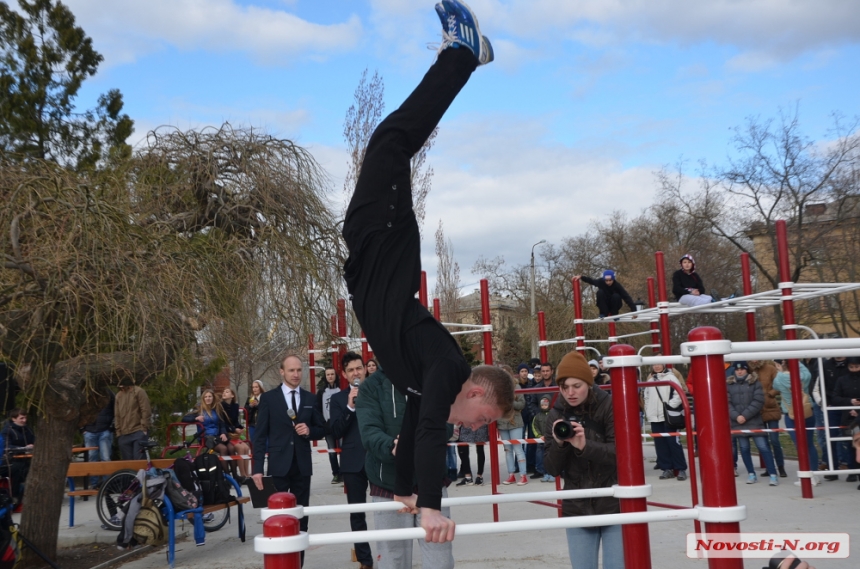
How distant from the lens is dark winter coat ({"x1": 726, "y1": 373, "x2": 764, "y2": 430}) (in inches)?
395

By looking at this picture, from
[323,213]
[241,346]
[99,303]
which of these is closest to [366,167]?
[99,303]

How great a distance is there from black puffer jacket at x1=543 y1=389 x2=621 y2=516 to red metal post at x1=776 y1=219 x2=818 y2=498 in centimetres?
557

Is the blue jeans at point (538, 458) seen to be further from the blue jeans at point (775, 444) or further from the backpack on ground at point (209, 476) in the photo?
the backpack on ground at point (209, 476)

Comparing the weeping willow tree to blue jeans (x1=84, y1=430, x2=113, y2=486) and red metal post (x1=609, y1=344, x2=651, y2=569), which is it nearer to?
red metal post (x1=609, y1=344, x2=651, y2=569)

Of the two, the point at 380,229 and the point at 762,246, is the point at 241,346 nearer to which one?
the point at 380,229

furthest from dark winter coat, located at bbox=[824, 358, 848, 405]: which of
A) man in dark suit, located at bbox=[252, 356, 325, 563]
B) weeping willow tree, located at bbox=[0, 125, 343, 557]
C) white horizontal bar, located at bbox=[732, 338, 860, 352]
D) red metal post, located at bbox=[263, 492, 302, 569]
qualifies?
red metal post, located at bbox=[263, 492, 302, 569]

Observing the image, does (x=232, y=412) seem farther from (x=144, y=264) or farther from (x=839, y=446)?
(x=839, y=446)

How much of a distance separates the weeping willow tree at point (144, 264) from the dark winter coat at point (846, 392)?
6.86 m

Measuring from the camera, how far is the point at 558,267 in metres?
37.8

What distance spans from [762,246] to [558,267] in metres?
11.0

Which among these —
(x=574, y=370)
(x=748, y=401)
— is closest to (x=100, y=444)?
(x=748, y=401)

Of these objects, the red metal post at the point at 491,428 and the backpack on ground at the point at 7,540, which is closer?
the backpack on ground at the point at 7,540

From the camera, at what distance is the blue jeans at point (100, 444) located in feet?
39.3

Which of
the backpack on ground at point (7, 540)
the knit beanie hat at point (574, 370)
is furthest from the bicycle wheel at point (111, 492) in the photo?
the knit beanie hat at point (574, 370)
